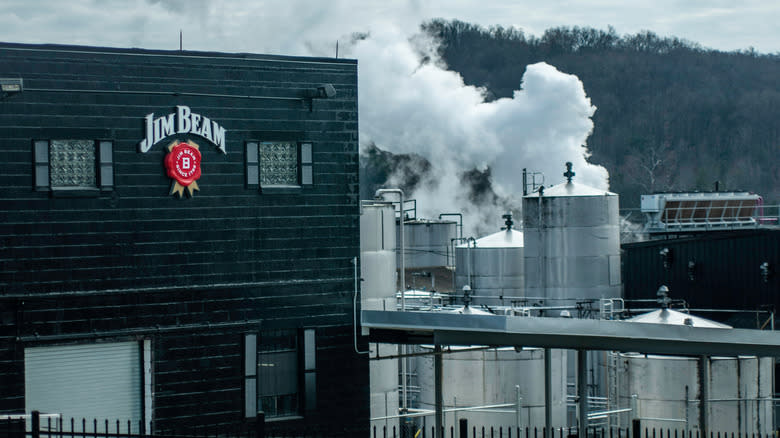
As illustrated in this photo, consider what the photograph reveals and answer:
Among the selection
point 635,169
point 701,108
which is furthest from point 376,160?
point 701,108

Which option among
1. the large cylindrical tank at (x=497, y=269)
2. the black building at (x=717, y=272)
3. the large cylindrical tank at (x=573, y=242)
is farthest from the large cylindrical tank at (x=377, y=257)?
the large cylindrical tank at (x=497, y=269)

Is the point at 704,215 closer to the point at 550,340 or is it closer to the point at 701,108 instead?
the point at 550,340

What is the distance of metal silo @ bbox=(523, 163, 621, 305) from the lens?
115 feet

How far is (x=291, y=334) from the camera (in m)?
22.0

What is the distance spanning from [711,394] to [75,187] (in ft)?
49.1

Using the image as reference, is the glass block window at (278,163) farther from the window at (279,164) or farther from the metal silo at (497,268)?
the metal silo at (497,268)

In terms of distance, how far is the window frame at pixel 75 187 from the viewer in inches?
763

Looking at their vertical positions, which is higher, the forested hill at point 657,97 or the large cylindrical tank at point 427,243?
the forested hill at point 657,97

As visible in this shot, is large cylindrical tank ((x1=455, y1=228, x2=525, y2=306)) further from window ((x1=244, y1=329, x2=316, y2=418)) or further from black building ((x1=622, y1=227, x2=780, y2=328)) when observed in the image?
window ((x1=244, y1=329, x2=316, y2=418))

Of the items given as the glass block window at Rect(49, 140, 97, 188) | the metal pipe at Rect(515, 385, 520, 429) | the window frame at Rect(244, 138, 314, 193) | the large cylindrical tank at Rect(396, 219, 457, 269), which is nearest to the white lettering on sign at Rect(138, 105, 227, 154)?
the window frame at Rect(244, 138, 314, 193)

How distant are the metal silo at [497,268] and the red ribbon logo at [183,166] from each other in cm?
1961

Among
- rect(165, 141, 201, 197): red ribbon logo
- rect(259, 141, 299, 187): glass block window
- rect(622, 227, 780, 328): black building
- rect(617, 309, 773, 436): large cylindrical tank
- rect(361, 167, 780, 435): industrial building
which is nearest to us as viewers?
rect(361, 167, 780, 435): industrial building

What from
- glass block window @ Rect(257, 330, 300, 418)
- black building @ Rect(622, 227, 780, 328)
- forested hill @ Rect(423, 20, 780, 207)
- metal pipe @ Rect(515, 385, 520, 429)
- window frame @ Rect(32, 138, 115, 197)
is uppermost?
forested hill @ Rect(423, 20, 780, 207)

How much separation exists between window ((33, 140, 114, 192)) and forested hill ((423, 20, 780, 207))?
89958mm
